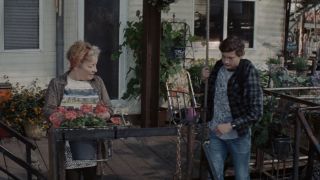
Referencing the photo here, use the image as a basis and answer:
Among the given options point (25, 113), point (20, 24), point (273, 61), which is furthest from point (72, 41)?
point (273, 61)

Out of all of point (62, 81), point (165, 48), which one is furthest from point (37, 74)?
point (62, 81)

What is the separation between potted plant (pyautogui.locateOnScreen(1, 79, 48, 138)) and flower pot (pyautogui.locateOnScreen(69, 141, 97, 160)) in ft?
10.9

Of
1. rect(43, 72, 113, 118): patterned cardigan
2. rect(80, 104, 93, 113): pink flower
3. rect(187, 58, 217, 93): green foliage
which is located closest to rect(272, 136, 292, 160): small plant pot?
rect(80, 104, 93, 113): pink flower

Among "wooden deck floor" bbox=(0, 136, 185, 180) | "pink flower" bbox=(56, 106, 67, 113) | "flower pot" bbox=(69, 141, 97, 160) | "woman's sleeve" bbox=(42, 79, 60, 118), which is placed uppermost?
"woman's sleeve" bbox=(42, 79, 60, 118)

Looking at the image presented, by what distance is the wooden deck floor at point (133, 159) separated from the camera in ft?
20.2

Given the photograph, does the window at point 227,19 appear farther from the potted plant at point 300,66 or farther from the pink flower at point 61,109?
the pink flower at point 61,109

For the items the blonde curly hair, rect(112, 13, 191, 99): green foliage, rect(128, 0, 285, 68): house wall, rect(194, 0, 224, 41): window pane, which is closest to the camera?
the blonde curly hair

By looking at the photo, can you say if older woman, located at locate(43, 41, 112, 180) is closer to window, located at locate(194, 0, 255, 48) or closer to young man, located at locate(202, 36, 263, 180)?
young man, located at locate(202, 36, 263, 180)

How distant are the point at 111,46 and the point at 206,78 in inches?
164

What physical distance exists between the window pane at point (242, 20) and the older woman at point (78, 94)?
568 cm

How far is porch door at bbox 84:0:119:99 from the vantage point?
28.0 ft

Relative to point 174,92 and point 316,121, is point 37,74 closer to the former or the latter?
point 174,92

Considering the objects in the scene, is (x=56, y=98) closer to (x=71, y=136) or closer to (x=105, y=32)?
(x=71, y=136)

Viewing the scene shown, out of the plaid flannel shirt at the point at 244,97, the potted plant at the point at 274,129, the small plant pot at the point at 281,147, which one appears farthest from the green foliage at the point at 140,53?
the plaid flannel shirt at the point at 244,97
